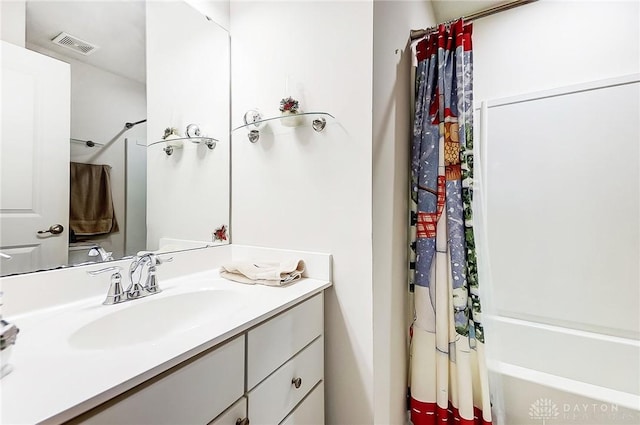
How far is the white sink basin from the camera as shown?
78cm

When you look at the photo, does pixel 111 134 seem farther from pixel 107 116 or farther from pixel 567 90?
pixel 567 90

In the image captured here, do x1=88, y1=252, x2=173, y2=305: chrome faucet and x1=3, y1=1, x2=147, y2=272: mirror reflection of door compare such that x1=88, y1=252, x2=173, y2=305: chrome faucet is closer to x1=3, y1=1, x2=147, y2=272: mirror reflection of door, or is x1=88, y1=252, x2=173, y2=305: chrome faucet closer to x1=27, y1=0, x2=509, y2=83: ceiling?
x1=3, y1=1, x2=147, y2=272: mirror reflection of door

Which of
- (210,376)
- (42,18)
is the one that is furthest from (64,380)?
(42,18)

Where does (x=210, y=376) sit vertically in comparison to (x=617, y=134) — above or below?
below

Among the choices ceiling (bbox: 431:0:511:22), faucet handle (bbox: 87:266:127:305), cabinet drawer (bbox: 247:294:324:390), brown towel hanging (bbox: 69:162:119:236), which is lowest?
cabinet drawer (bbox: 247:294:324:390)

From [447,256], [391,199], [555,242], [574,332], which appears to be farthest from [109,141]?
[574,332]

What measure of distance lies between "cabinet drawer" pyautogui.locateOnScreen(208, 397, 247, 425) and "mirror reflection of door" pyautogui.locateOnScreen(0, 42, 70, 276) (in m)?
0.71

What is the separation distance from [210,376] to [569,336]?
211 cm

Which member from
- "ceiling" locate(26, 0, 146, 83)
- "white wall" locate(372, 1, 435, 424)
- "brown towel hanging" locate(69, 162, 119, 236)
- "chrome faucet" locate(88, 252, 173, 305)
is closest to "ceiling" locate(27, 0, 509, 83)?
"ceiling" locate(26, 0, 146, 83)

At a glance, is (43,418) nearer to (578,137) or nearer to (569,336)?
(569,336)

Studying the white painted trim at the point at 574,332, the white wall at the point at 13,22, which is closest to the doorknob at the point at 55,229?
the white wall at the point at 13,22

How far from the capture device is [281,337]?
0.90 metres

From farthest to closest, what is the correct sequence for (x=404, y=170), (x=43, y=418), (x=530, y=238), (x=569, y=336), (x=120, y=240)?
(x=530, y=238), (x=569, y=336), (x=404, y=170), (x=120, y=240), (x=43, y=418)

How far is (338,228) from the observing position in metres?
1.15
